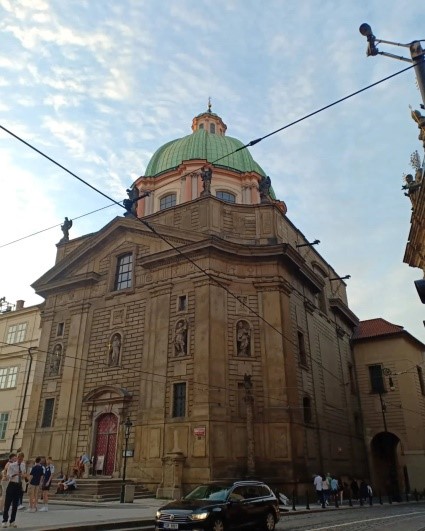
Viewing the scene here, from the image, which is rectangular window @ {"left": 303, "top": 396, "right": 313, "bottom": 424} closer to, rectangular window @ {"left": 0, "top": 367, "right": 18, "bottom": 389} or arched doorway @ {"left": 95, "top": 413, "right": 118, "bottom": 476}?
arched doorway @ {"left": 95, "top": 413, "right": 118, "bottom": 476}

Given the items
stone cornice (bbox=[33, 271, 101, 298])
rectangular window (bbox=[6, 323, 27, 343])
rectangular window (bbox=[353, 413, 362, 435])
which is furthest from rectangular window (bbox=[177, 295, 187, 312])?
rectangular window (bbox=[353, 413, 362, 435])

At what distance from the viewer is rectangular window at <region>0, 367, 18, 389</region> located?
3531cm

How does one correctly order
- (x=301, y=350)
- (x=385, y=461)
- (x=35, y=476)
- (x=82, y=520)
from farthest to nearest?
1. (x=385, y=461)
2. (x=301, y=350)
3. (x=35, y=476)
4. (x=82, y=520)

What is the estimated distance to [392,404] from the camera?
35594mm

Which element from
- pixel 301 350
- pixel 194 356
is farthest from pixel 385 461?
pixel 194 356

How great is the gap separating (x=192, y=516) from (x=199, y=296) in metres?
15.5

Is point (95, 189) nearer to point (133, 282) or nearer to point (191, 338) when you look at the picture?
point (191, 338)

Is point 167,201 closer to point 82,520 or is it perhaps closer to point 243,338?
point 243,338

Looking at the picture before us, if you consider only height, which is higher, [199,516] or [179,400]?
[179,400]

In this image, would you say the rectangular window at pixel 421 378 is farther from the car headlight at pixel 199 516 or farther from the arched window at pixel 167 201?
the car headlight at pixel 199 516

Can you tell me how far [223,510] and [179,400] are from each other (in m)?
13.2

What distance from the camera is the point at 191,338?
2534 cm

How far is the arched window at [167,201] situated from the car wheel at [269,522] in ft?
89.8

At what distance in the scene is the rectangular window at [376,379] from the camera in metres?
37.0
